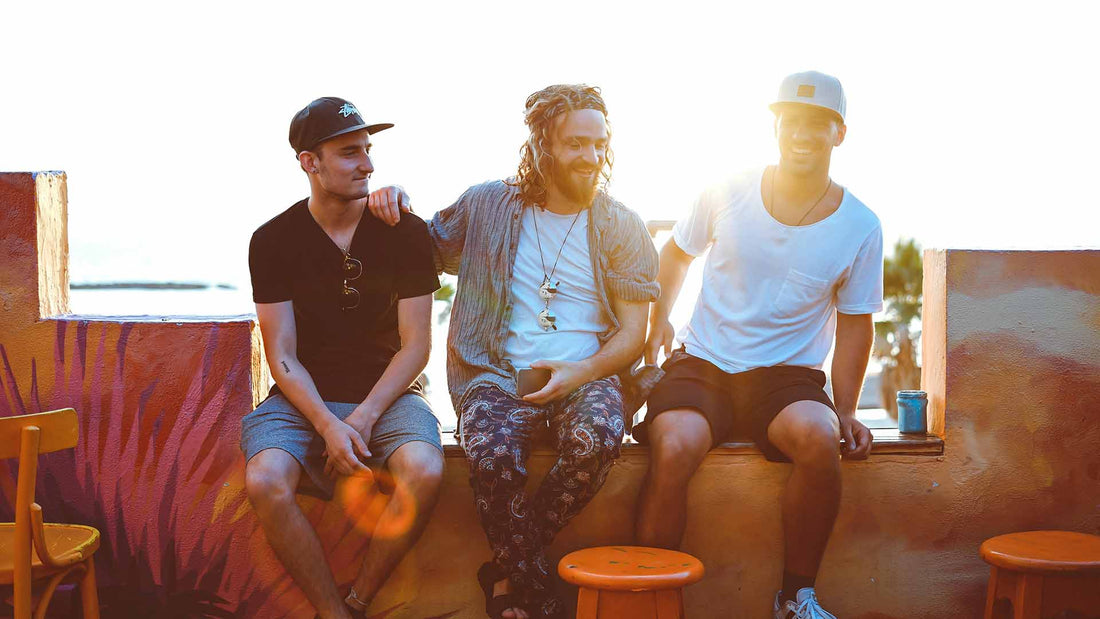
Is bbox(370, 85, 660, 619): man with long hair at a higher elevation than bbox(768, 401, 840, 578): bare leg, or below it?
higher

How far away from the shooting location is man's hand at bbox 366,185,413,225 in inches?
129

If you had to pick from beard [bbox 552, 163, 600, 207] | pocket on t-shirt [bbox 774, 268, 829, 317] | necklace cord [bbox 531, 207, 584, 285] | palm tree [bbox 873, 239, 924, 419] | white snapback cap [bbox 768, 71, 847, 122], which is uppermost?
white snapback cap [bbox 768, 71, 847, 122]

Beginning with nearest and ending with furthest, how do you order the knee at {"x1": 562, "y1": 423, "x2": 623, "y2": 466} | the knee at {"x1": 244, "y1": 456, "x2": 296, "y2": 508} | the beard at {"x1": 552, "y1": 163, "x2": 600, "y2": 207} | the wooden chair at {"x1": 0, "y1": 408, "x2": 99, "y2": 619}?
1. the wooden chair at {"x1": 0, "y1": 408, "x2": 99, "y2": 619}
2. the knee at {"x1": 244, "y1": 456, "x2": 296, "y2": 508}
3. the knee at {"x1": 562, "y1": 423, "x2": 623, "y2": 466}
4. the beard at {"x1": 552, "y1": 163, "x2": 600, "y2": 207}

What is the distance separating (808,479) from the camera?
3188 millimetres

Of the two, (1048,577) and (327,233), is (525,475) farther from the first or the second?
(1048,577)

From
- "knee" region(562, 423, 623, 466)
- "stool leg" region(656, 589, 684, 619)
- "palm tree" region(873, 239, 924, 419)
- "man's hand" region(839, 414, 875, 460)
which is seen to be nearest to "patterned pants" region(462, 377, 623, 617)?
"knee" region(562, 423, 623, 466)

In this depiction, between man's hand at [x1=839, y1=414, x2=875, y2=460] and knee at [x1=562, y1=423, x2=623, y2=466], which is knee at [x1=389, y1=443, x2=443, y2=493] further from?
man's hand at [x1=839, y1=414, x2=875, y2=460]

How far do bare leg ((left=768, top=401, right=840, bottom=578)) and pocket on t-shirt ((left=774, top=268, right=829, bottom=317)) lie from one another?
0.36 m

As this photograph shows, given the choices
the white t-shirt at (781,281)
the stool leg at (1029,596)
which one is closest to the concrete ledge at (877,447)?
the white t-shirt at (781,281)

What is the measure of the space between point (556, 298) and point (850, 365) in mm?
1037

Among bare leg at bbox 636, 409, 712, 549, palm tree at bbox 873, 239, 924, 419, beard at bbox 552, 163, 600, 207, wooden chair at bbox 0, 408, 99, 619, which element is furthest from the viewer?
palm tree at bbox 873, 239, 924, 419

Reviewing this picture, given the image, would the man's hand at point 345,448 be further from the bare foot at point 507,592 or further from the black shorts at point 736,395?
the black shorts at point 736,395

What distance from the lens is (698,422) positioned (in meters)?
3.25

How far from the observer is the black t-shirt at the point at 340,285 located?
3248 millimetres
